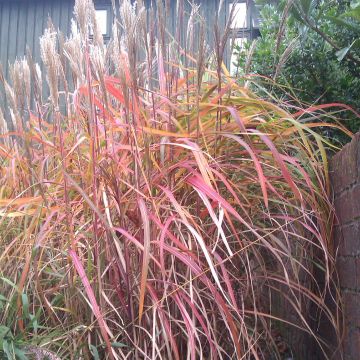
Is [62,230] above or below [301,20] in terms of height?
below

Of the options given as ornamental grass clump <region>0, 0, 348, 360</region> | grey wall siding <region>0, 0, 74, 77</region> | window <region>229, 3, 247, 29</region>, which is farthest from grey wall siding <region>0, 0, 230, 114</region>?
ornamental grass clump <region>0, 0, 348, 360</region>

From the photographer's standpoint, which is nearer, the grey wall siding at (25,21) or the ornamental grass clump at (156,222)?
the ornamental grass clump at (156,222)

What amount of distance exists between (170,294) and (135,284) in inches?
4.9

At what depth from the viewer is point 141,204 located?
1608 millimetres

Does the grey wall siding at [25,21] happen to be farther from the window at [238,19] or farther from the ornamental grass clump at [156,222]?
the ornamental grass clump at [156,222]

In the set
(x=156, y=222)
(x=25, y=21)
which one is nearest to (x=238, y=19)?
(x=156, y=222)

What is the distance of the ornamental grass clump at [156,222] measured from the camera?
1.60 metres

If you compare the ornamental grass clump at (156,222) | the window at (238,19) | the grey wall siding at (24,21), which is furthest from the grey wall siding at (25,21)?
the ornamental grass clump at (156,222)

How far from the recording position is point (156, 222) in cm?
160

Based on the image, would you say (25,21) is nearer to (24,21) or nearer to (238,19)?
(24,21)

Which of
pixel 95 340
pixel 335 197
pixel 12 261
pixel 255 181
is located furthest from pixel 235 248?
pixel 12 261

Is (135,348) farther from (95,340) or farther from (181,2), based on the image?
(181,2)

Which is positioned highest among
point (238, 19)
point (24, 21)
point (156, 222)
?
point (238, 19)

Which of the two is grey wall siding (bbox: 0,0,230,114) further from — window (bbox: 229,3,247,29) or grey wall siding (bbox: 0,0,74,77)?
window (bbox: 229,3,247,29)
